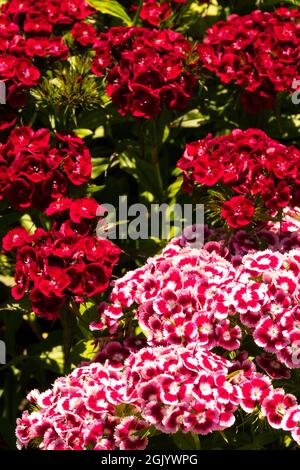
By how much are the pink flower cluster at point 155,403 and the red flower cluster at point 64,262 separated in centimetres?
35

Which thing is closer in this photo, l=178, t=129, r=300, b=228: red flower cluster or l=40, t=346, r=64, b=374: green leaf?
l=178, t=129, r=300, b=228: red flower cluster

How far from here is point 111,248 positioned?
3.50 meters

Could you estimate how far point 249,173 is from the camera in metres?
3.53

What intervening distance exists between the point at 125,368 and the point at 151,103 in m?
1.22

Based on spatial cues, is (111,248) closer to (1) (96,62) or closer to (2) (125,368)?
(2) (125,368)

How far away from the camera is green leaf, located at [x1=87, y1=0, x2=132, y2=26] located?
438 cm

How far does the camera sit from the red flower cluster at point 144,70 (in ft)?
12.7

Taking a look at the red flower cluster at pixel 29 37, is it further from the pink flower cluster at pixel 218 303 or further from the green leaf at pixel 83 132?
the pink flower cluster at pixel 218 303

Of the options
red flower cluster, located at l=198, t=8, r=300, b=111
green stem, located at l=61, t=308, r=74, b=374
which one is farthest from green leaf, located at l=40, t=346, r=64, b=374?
red flower cluster, located at l=198, t=8, r=300, b=111

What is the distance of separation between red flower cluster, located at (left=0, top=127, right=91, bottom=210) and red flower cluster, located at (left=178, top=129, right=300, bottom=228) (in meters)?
0.48

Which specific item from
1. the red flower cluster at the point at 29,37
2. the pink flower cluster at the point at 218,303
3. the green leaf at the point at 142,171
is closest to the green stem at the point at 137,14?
the red flower cluster at the point at 29,37

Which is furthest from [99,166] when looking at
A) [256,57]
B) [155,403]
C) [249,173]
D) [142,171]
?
[155,403]

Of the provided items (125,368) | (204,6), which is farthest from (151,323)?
(204,6)

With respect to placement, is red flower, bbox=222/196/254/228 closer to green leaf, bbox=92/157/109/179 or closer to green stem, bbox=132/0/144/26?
green leaf, bbox=92/157/109/179
